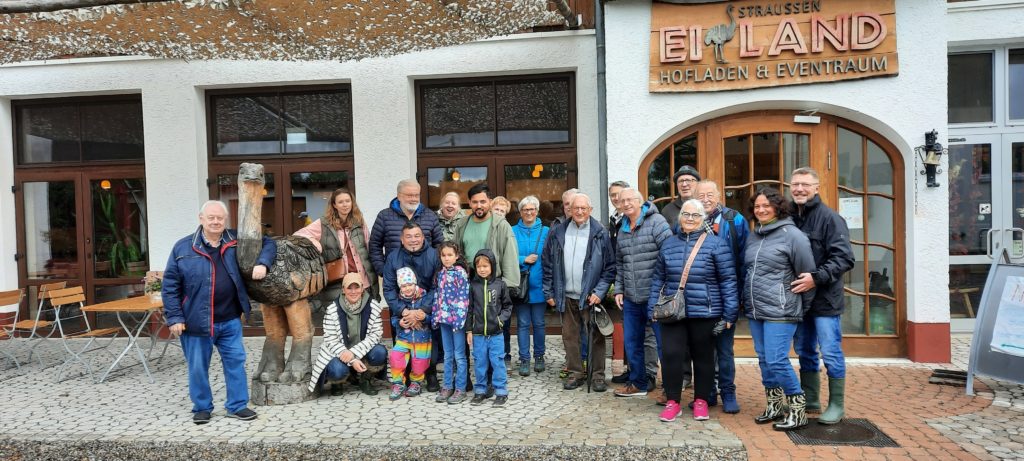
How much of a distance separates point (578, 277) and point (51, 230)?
24.1ft

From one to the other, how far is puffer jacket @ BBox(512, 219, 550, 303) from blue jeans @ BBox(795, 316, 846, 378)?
213cm

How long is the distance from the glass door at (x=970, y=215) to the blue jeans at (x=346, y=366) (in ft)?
21.5

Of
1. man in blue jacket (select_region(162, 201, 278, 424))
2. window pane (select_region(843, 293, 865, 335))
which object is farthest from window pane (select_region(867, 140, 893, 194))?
man in blue jacket (select_region(162, 201, 278, 424))

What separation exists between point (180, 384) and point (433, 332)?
2480 millimetres

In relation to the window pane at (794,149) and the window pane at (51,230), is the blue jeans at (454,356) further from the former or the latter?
the window pane at (51,230)

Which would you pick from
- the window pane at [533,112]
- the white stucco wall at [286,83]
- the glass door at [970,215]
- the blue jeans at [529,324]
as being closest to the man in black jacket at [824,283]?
the blue jeans at [529,324]

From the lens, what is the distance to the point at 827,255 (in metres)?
3.92

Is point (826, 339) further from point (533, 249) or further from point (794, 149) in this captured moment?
point (794, 149)

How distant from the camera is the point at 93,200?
775cm

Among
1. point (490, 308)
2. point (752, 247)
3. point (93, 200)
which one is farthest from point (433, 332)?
point (93, 200)

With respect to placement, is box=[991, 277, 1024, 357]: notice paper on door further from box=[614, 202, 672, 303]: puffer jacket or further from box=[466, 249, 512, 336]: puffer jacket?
box=[466, 249, 512, 336]: puffer jacket

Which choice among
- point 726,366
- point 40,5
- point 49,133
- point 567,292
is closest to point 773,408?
point 726,366

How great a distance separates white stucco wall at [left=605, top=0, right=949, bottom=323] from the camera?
564 cm

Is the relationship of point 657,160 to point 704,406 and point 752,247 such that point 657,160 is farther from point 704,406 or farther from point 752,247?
point 704,406
